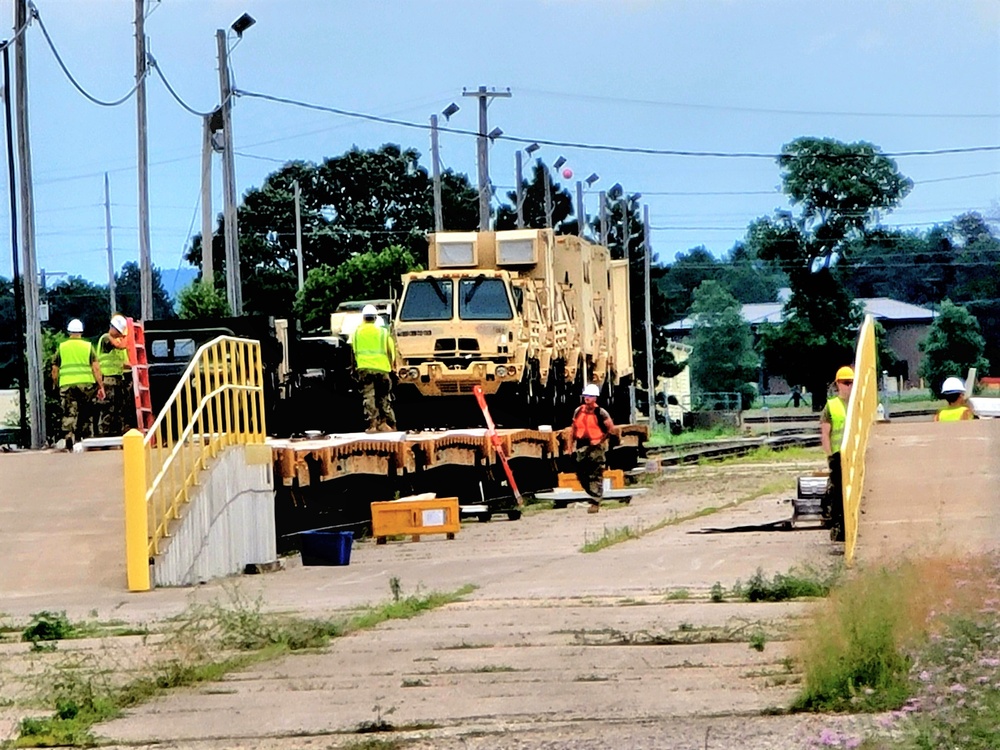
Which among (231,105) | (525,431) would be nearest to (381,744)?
(525,431)

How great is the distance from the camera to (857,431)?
16625mm

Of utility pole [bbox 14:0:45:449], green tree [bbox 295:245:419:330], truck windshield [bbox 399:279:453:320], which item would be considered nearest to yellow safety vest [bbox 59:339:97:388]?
truck windshield [bbox 399:279:453:320]

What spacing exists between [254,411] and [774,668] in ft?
31.0

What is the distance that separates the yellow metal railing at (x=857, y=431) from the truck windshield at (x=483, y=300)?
10.1 m

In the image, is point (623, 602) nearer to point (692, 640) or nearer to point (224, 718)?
point (692, 640)

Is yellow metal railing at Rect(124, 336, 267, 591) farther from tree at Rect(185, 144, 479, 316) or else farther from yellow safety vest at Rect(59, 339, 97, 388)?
tree at Rect(185, 144, 479, 316)

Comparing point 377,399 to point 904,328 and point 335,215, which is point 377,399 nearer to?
point 335,215

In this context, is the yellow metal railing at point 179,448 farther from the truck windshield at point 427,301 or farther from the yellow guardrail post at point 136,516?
the truck windshield at point 427,301

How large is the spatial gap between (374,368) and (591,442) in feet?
10.2

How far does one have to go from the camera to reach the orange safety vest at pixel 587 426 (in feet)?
87.5

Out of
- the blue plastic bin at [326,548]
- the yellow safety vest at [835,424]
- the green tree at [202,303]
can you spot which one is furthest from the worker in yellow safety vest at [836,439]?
the green tree at [202,303]

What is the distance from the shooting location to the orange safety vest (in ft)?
87.5

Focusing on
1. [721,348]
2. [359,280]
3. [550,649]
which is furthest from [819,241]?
[550,649]

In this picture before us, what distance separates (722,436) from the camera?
65.2 metres
